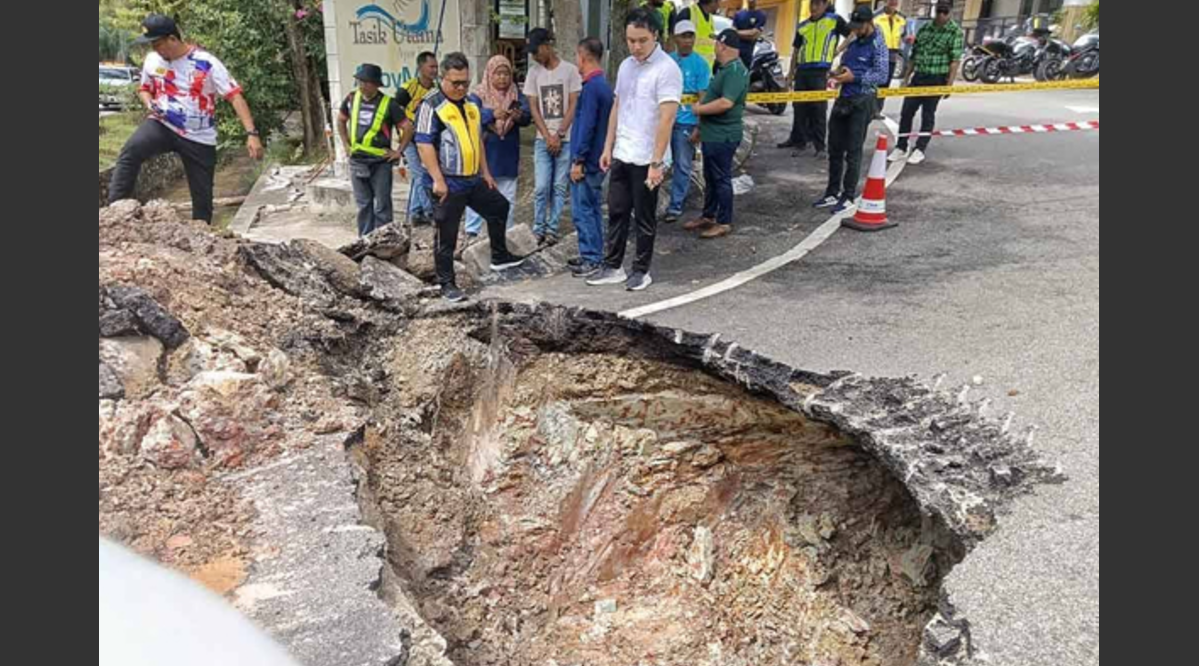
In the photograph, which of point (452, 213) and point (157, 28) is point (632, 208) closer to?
point (452, 213)

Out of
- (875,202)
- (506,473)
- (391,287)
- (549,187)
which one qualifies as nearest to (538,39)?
(549,187)

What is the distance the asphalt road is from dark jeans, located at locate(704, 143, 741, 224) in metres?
0.28

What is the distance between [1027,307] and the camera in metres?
5.21

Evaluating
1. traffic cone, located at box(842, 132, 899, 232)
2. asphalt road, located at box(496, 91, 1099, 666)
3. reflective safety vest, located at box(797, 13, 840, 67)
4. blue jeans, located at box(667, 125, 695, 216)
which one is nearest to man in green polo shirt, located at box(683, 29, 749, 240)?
blue jeans, located at box(667, 125, 695, 216)

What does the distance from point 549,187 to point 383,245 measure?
179 cm

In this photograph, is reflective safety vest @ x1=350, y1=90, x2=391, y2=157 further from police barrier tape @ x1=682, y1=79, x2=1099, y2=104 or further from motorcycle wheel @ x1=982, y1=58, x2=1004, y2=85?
motorcycle wheel @ x1=982, y1=58, x2=1004, y2=85

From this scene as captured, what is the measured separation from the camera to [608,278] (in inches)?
238

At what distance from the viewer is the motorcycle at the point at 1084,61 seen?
16500mm

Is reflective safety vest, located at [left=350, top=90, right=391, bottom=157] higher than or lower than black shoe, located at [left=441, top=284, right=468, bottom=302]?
higher

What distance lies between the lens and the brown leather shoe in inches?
280

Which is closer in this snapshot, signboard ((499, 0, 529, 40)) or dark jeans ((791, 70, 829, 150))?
dark jeans ((791, 70, 829, 150))

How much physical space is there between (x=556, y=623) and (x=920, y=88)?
7.25 metres

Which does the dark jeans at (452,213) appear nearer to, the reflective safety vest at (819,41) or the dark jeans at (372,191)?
the dark jeans at (372,191)

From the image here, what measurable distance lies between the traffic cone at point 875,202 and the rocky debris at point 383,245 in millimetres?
3971
